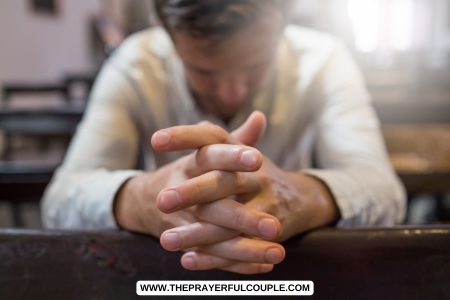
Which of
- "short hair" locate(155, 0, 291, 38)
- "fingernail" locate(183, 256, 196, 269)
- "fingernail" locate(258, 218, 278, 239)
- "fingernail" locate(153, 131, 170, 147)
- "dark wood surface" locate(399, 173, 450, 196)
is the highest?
"short hair" locate(155, 0, 291, 38)

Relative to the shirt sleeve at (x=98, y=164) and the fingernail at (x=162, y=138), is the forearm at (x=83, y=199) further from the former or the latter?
the fingernail at (x=162, y=138)

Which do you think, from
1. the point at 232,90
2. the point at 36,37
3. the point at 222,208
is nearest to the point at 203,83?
the point at 232,90

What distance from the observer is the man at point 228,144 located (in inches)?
9.5

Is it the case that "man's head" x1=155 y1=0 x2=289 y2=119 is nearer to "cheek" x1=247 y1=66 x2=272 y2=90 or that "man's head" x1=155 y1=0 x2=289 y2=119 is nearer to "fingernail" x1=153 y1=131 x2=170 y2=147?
"cheek" x1=247 y1=66 x2=272 y2=90

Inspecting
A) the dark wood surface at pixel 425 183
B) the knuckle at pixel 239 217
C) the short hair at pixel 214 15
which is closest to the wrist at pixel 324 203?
the knuckle at pixel 239 217

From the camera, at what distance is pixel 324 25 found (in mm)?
4629

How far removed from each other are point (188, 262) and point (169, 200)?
2.2 inches

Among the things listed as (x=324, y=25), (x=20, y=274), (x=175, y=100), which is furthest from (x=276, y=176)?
(x=324, y=25)

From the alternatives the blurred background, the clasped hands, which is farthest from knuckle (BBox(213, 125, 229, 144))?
the blurred background

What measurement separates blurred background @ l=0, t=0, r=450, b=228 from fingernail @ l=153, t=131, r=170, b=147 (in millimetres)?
328

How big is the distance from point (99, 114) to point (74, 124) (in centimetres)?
66

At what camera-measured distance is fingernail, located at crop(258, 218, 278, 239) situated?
0.75ft

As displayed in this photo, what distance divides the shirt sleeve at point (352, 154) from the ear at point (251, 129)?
0.32 ft

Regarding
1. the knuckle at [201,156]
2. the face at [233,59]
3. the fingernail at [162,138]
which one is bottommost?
the knuckle at [201,156]
